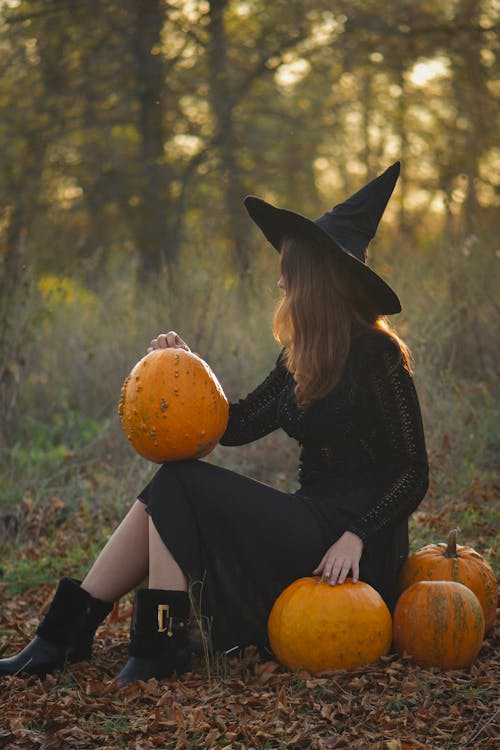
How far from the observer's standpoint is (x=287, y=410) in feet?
9.96

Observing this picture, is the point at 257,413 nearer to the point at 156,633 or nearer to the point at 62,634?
the point at 156,633

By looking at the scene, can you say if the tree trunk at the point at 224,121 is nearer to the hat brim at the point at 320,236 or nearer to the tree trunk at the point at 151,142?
the tree trunk at the point at 151,142

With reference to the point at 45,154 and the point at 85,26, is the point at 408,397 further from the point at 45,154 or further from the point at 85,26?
the point at 45,154

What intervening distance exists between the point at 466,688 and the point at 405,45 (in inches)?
358

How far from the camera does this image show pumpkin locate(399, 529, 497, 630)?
112 inches

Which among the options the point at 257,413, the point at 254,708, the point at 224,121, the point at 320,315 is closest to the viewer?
the point at 254,708

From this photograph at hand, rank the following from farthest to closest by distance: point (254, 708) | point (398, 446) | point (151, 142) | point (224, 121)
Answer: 1. point (151, 142)
2. point (224, 121)
3. point (398, 446)
4. point (254, 708)

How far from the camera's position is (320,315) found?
293 cm

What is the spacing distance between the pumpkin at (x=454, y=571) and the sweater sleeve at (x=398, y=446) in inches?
8.4

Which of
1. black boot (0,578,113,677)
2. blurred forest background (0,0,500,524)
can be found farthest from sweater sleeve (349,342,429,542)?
blurred forest background (0,0,500,524)

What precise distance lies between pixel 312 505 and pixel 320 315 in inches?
25.1

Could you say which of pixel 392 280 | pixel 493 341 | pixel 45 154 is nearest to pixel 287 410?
pixel 392 280

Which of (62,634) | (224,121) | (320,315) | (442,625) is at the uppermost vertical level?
(320,315)

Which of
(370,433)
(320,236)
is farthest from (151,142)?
(370,433)
